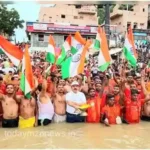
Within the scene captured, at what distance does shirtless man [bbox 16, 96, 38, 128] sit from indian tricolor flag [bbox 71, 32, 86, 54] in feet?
6.96

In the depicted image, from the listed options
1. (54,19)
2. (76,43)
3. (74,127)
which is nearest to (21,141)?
(74,127)

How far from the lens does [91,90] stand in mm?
7453

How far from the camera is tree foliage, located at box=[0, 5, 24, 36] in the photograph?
31.5m

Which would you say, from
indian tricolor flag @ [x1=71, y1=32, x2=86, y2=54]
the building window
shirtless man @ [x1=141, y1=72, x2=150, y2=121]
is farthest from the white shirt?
the building window

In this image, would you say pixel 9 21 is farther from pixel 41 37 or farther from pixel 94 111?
pixel 94 111

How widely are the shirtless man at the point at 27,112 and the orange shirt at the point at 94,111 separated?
1.02 m

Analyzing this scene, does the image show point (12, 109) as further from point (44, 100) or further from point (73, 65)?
point (73, 65)

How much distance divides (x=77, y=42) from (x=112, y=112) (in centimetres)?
230

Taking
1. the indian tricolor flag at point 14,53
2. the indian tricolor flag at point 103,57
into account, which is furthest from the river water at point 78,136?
the indian tricolor flag at point 103,57

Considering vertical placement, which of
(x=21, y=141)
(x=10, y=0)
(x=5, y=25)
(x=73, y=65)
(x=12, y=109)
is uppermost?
(x=5, y=25)

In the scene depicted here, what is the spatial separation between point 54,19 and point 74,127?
116 ft

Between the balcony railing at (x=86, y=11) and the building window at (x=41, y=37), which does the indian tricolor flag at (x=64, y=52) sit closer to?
the building window at (x=41, y=37)

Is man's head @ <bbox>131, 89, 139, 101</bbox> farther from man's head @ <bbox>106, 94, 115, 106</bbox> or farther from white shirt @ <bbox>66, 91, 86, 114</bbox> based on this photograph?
white shirt @ <bbox>66, 91, 86, 114</bbox>

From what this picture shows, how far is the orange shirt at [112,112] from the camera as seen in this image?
7375 millimetres
